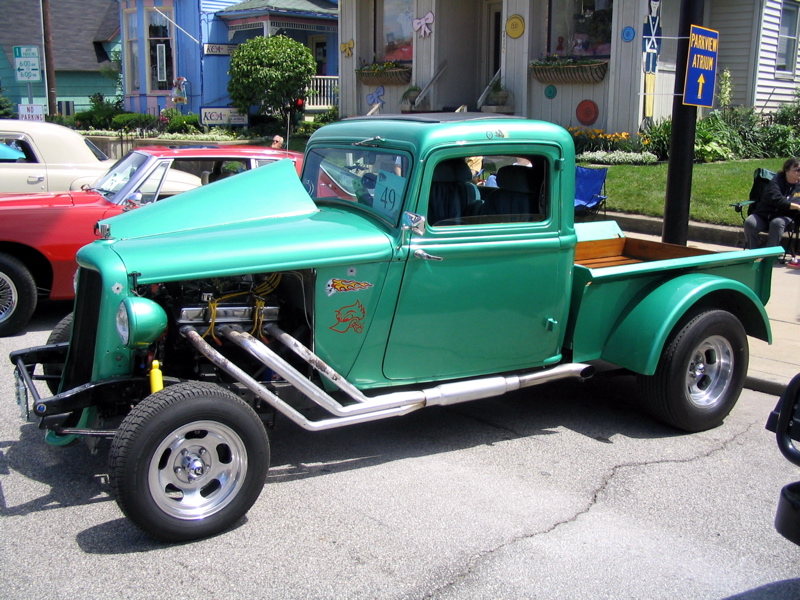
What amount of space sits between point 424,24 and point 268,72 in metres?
5.07

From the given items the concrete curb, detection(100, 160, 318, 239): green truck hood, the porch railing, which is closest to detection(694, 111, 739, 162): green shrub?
the concrete curb

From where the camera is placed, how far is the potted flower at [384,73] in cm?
1964

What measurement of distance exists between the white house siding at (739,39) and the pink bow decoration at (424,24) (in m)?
6.12

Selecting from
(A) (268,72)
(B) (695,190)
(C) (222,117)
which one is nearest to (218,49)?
(A) (268,72)

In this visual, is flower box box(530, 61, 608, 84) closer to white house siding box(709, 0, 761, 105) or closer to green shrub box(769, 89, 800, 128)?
white house siding box(709, 0, 761, 105)

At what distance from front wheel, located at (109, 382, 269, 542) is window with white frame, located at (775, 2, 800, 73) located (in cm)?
1909

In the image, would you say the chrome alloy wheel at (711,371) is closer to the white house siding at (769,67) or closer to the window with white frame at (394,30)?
the white house siding at (769,67)

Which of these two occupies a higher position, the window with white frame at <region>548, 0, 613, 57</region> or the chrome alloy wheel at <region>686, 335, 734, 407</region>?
the window with white frame at <region>548, 0, 613, 57</region>

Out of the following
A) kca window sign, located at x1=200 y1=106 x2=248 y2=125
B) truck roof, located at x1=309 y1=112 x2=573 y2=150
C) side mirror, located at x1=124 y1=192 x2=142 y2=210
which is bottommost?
side mirror, located at x1=124 y1=192 x2=142 y2=210

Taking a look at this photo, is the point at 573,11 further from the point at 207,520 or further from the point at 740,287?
the point at 207,520

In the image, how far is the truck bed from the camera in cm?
629

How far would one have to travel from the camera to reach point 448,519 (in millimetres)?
4184

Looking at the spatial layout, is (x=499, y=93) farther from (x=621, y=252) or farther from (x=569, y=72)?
(x=621, y=252)

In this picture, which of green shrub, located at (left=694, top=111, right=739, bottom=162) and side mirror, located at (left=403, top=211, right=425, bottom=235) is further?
green shrub, located at (left=694, top=111, right=739, bottom=162)
